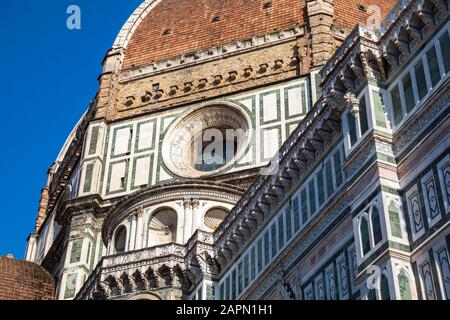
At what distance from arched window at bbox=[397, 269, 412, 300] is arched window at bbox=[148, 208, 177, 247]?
15367 mm

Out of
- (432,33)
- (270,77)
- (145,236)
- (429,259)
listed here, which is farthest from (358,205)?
(270,77)

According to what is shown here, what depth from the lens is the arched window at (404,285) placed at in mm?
15922

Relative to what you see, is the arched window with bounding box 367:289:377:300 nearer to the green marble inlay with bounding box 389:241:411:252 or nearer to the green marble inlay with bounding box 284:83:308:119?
the green marble inlay with bounding box 389:241:411:252

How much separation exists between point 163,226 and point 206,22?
15061 millimetres

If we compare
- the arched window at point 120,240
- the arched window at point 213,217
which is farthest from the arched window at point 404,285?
the arched window at point 120,240

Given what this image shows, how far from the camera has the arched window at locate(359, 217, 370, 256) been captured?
17312mm

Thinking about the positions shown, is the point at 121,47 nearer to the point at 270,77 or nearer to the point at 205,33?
the point at 205,33

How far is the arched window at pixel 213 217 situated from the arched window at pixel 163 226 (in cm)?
111

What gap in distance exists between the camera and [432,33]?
60.3 ft

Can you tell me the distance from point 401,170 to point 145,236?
14264mm

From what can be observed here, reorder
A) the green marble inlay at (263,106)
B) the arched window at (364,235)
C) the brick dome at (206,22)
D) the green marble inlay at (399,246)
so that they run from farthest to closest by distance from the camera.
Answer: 1. the brick dome at (206,22)
2. the green marble inlay at (263,106)
3. the arched window at (364,235)
4. the green marble inlay at (399,246)

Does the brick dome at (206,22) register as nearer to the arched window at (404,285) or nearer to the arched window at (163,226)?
the arched window at (163,226)

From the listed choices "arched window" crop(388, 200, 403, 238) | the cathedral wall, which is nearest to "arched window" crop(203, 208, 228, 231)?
the cathedral wall

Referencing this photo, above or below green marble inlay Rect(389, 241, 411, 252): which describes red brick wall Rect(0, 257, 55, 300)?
above
